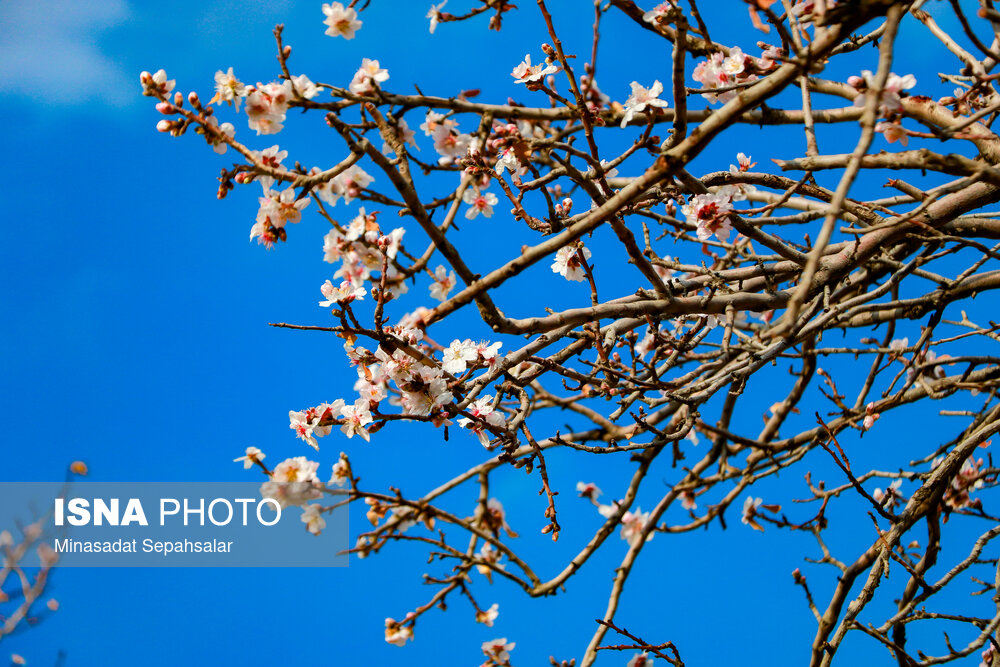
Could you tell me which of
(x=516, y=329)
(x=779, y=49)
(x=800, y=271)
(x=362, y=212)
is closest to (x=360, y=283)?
(x=362, y=212)

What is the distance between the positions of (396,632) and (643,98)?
264 centimetres

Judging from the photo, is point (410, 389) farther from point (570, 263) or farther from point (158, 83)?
point (158, 83)

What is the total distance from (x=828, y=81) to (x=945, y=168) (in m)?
0.86

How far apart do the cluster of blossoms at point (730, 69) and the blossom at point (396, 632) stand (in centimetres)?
274

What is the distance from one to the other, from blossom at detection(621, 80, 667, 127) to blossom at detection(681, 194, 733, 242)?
0.35m

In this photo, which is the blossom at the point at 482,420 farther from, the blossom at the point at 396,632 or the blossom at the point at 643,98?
the blossom at the point at 396,632

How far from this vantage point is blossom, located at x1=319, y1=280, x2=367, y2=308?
7.04 feet

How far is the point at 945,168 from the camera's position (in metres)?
2.36

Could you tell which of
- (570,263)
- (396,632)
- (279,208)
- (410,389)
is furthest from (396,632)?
(279,208)

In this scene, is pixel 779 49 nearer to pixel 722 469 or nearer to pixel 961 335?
pixel 961 335

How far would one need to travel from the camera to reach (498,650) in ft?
11.9

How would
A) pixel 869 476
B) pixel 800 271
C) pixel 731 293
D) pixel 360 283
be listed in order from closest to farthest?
1. pixel 360 283
2. pixel 731 293
3. pixel 800 271
4. pixel 869 476

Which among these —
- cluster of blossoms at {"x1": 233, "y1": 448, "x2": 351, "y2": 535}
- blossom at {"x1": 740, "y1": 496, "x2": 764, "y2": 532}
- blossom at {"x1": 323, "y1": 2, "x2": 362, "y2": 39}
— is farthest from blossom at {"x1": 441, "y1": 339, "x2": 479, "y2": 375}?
blossom at {"x1": 740, "y1": 496, "x2": 764, "y2": 532}

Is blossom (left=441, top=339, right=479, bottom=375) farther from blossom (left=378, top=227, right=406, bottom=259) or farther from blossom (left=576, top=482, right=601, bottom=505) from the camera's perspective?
blossom (left=576, top=482, right=601, bottom=505)
